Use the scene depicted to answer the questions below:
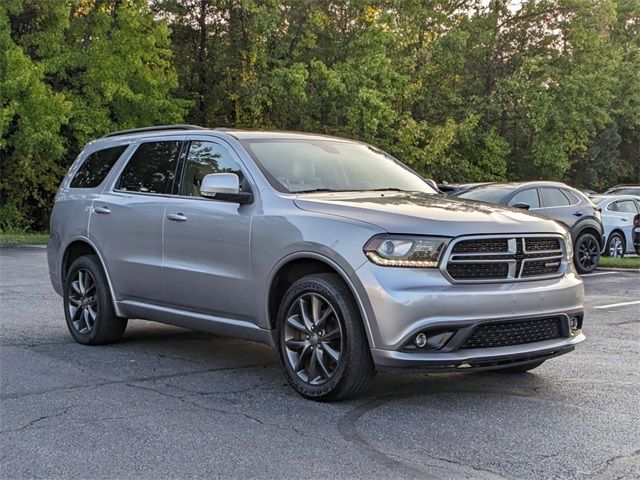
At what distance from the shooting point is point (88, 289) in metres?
7.79

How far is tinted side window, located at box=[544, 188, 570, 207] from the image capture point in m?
15.2

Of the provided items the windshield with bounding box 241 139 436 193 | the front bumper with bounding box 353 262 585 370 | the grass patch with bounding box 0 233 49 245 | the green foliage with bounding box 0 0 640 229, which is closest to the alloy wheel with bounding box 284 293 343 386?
the front bumper with bounding box 353 262 585 370

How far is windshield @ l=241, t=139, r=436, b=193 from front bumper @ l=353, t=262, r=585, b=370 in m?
1.29

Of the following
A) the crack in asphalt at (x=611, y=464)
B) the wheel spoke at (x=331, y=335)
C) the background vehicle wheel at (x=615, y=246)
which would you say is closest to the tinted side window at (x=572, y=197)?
the background vehicle wheel at (x=615, y=246)

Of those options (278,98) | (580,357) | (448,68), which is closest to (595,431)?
(580,357)

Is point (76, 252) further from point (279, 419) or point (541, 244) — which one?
point (541, 244)

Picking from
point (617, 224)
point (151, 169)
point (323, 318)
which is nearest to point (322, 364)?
point (323, 318)

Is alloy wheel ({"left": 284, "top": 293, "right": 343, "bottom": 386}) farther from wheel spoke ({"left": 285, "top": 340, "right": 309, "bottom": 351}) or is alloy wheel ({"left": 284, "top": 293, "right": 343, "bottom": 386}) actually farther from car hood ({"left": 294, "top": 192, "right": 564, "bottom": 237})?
car hood ({"left": 294, "top": 192, "right": 564, "bottom": 237})

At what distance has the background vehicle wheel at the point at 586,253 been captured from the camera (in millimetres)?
15469

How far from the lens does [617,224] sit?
19500 mm

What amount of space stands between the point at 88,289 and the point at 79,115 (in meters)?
24.5

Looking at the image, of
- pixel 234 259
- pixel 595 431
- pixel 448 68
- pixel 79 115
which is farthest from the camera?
pixel 448 68

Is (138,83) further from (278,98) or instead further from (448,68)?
(448,68)

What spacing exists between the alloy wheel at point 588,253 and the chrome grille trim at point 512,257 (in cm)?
999
